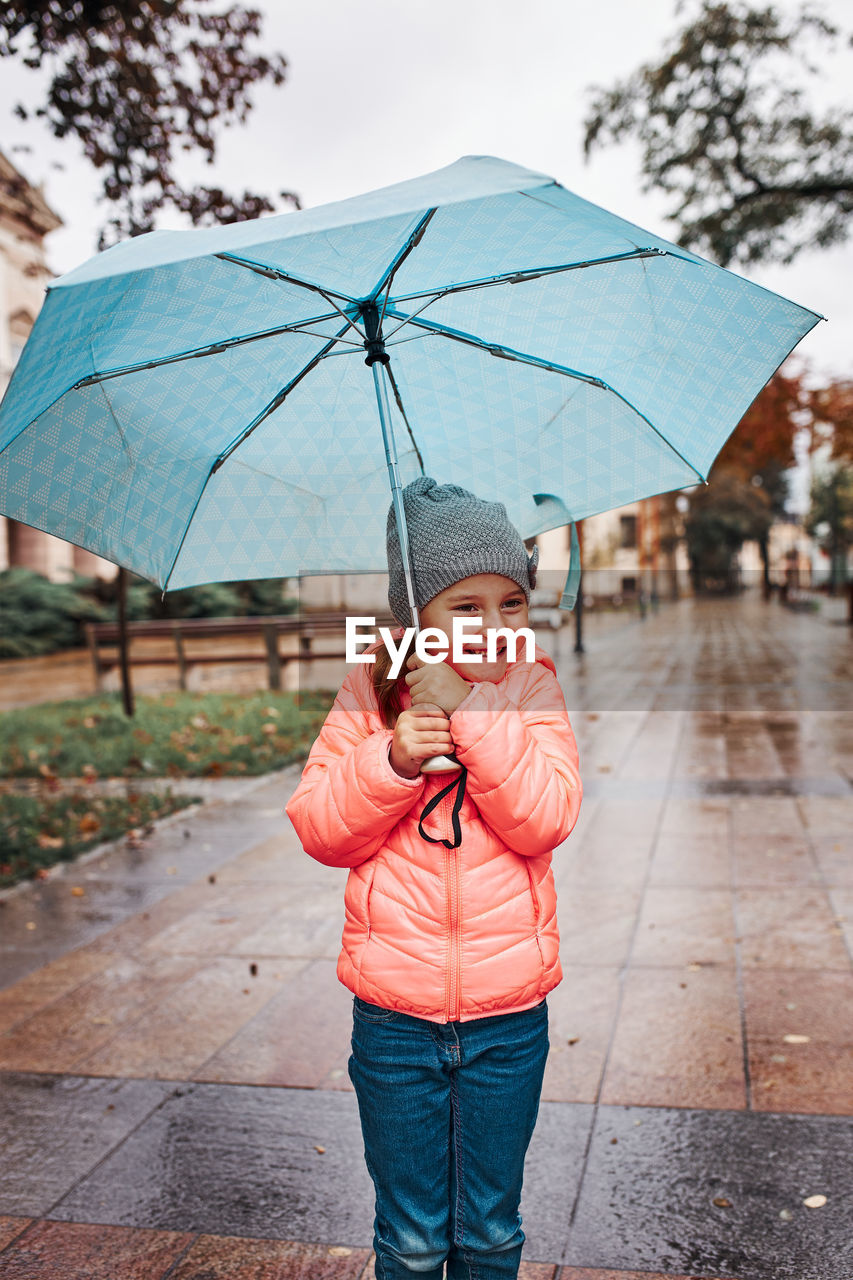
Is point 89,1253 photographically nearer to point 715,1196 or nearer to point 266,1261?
point 266,1261

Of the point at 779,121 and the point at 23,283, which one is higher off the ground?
the point at 23,283

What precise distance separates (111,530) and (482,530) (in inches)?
37.3

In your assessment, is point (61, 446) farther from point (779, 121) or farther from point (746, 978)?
point (779, 121)

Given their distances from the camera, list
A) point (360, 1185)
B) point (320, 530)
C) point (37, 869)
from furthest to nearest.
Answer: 1. point (37, 869)
2. point (360, 1185)
3. point (320, 530)

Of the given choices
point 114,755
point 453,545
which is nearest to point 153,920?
point 453,545

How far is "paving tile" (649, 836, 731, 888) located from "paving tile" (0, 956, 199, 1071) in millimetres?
2423

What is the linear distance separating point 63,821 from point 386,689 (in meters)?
5.70

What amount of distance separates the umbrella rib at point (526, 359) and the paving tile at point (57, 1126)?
8.11ft

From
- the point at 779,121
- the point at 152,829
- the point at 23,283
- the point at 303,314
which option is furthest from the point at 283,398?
the point at 23,283

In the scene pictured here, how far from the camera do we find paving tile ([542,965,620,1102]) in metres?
3.36

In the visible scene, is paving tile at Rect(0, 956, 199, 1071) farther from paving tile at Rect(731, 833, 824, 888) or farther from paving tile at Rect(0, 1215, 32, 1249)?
paving tile at Rect(731, 833, 824, 888)

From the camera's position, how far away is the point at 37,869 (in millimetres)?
6023

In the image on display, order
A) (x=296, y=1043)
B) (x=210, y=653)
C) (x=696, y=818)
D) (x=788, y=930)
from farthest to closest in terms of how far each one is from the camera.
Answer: (x=210, y=653) < (x=696, y=818) < (x=788, y=930) < (x=296, y=1043)

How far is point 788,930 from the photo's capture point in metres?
4.56
